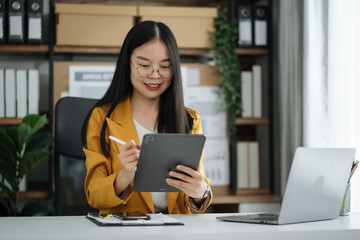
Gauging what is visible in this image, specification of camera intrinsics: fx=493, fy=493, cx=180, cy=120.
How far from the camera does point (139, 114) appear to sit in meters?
1.74

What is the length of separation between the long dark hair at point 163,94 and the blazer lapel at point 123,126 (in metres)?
0.02

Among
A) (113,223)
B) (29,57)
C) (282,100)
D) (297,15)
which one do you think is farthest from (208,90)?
(113,223)

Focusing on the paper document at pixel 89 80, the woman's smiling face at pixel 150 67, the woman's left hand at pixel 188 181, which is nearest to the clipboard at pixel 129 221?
the woman's left hand at pixel 188 181

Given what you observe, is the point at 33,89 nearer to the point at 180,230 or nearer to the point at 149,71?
the point at 149,71

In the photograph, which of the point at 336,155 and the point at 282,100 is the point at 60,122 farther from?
the point at 282,100

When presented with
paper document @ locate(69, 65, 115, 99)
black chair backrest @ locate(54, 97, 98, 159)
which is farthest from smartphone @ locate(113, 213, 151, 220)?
paper document @ locate(69, 65, 115, 99)

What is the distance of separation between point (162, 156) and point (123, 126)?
0.43 metres

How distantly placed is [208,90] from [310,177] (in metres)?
1.81

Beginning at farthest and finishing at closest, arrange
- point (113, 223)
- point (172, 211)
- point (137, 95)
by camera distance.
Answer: point (137, 95)
point (172, 211)
point (113, 223)

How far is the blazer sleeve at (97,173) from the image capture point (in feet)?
4.82

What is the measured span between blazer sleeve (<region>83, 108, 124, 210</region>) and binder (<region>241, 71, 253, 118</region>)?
1.49m

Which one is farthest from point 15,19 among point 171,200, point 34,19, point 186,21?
point 171,200

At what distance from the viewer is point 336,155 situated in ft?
4.28

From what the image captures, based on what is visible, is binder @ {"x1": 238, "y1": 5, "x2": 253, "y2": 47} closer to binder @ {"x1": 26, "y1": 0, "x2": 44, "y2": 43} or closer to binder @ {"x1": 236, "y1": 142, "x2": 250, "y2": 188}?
binder @ {"x1": 236, "y1": 142, "x2": 250, "y2": 188}
